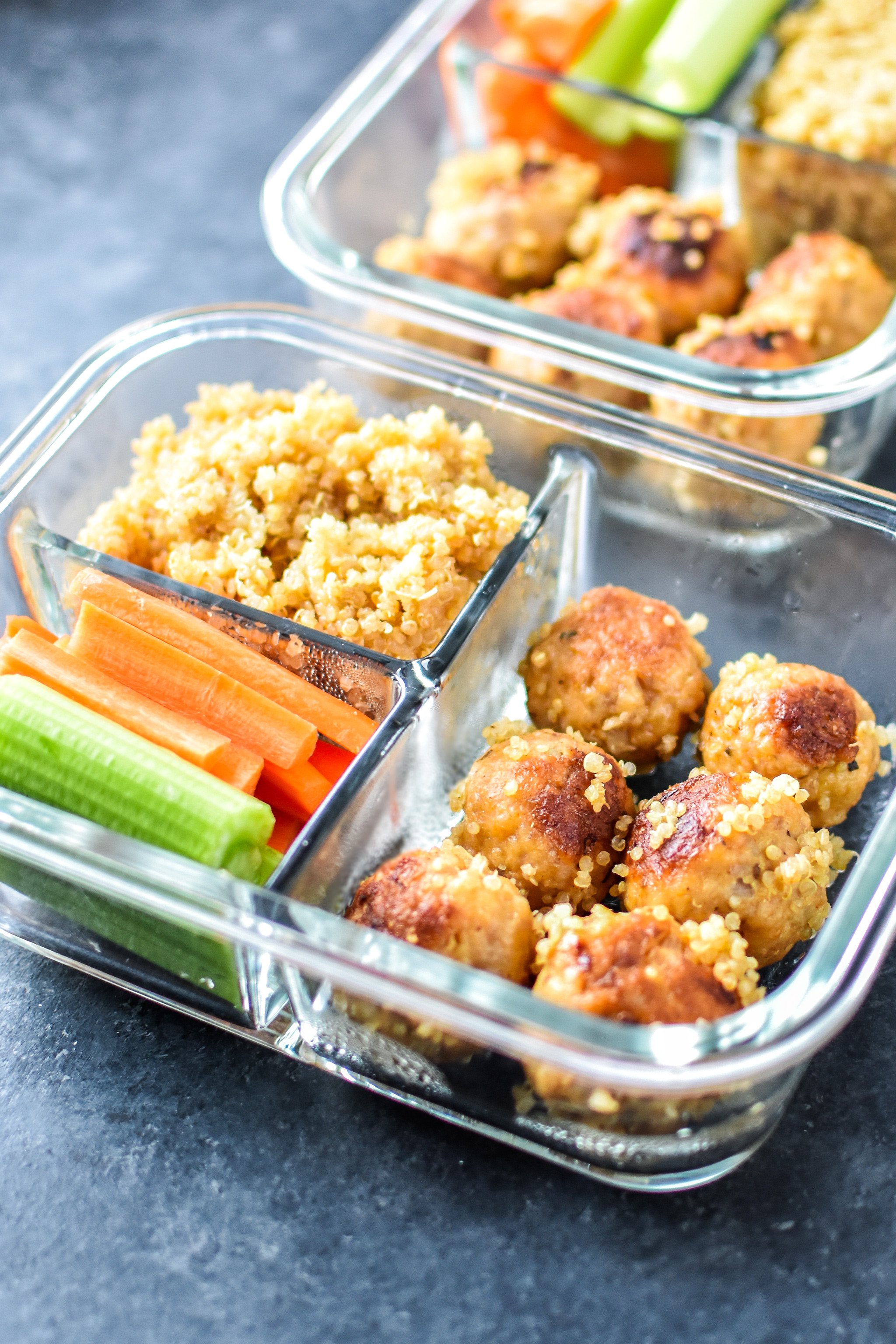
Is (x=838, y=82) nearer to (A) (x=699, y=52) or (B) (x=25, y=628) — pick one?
(A) (x=699, y=52)

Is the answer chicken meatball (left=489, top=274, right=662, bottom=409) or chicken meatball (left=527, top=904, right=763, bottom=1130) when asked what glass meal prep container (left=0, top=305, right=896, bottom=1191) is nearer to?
chicken meatball (left=527, top=904, right=763, bottom=1130)

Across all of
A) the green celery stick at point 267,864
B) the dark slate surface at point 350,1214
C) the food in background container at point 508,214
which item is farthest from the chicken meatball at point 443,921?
the food in background container at point 508,214

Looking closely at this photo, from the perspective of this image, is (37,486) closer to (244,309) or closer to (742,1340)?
(244,309)

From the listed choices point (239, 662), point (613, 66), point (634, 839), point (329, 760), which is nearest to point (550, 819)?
point (634, 839)

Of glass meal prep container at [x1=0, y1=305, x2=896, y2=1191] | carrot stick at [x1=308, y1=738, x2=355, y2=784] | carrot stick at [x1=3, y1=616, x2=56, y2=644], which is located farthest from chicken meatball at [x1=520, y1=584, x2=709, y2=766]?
carrot stick at [x1=3, y1=616, x2=56, y2=644]

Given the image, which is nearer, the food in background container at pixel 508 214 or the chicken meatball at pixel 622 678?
the chicken meatball at pixel 622 678

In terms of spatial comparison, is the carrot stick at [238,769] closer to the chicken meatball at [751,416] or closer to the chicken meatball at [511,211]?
the chicken meatball at [751,416]
